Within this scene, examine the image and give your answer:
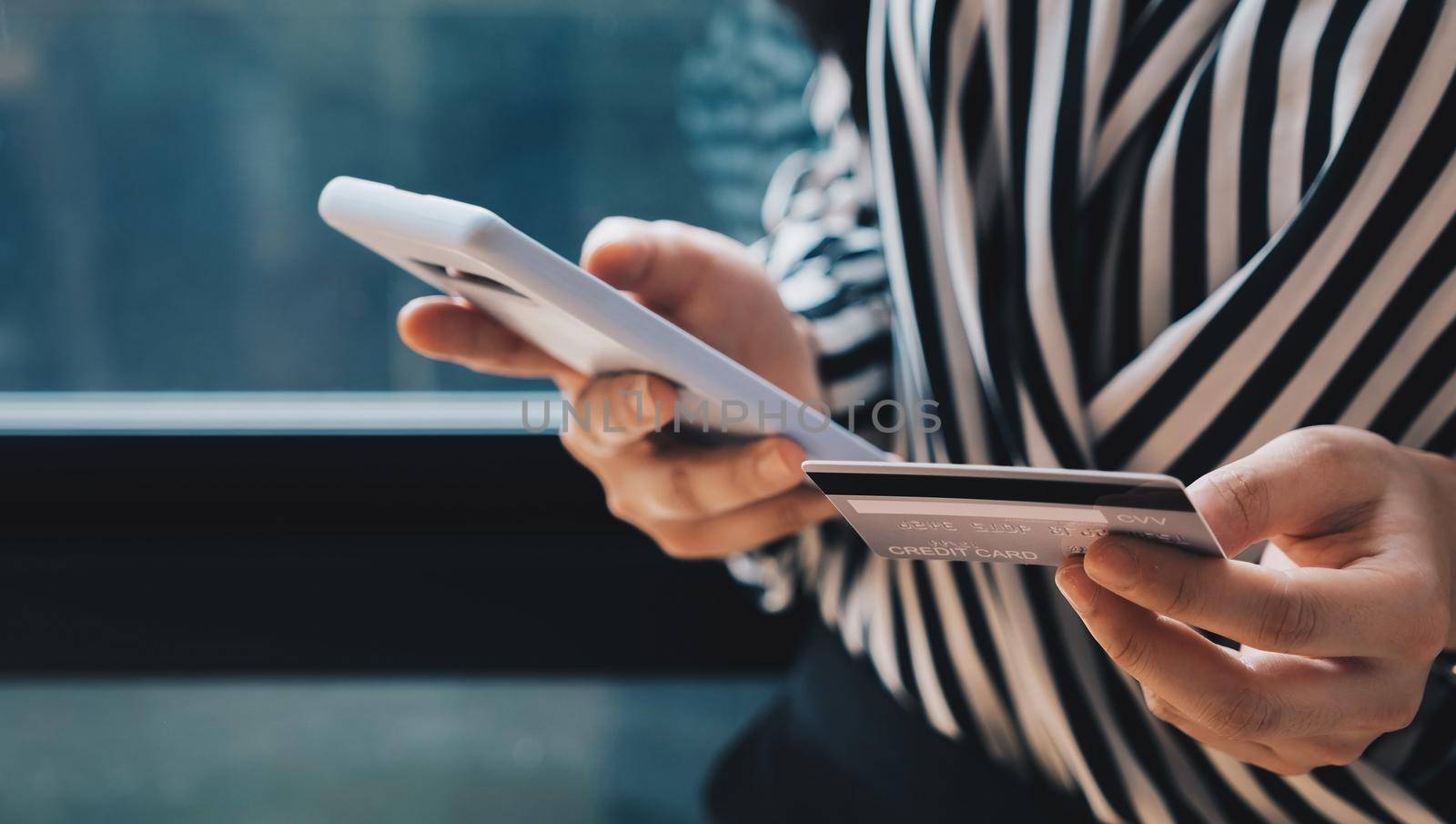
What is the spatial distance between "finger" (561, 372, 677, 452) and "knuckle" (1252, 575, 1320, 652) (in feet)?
0.69

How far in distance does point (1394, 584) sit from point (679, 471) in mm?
256

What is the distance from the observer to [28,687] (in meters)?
0.91

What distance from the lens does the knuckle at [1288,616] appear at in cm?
26

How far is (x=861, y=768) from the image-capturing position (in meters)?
0.49

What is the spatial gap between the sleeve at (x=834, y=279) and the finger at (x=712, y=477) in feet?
0.33

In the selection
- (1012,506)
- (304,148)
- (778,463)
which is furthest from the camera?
(304,148)

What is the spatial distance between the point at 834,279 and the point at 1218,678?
11.7 inches

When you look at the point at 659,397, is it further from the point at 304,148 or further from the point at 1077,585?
the point at 304,148

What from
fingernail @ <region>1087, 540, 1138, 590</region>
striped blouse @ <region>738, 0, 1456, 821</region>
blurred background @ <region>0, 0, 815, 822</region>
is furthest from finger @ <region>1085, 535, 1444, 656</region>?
blurred background @ <region>0, 0, 815, 822</region>

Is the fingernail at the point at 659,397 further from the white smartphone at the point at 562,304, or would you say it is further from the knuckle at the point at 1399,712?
the knuckle at the point at 1399,712

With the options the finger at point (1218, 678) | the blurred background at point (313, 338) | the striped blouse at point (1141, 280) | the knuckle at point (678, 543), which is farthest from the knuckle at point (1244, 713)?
the blurred background at point (313, 338)

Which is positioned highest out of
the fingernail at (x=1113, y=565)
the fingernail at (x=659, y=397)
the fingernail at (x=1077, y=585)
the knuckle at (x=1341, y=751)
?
the fingernail at (x=659, y=397)

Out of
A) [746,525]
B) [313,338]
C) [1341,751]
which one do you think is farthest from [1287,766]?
[313,338]

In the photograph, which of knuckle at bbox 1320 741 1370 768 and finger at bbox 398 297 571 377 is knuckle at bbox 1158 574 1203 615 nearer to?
knuckle at bbox 1320 741 1370 768
